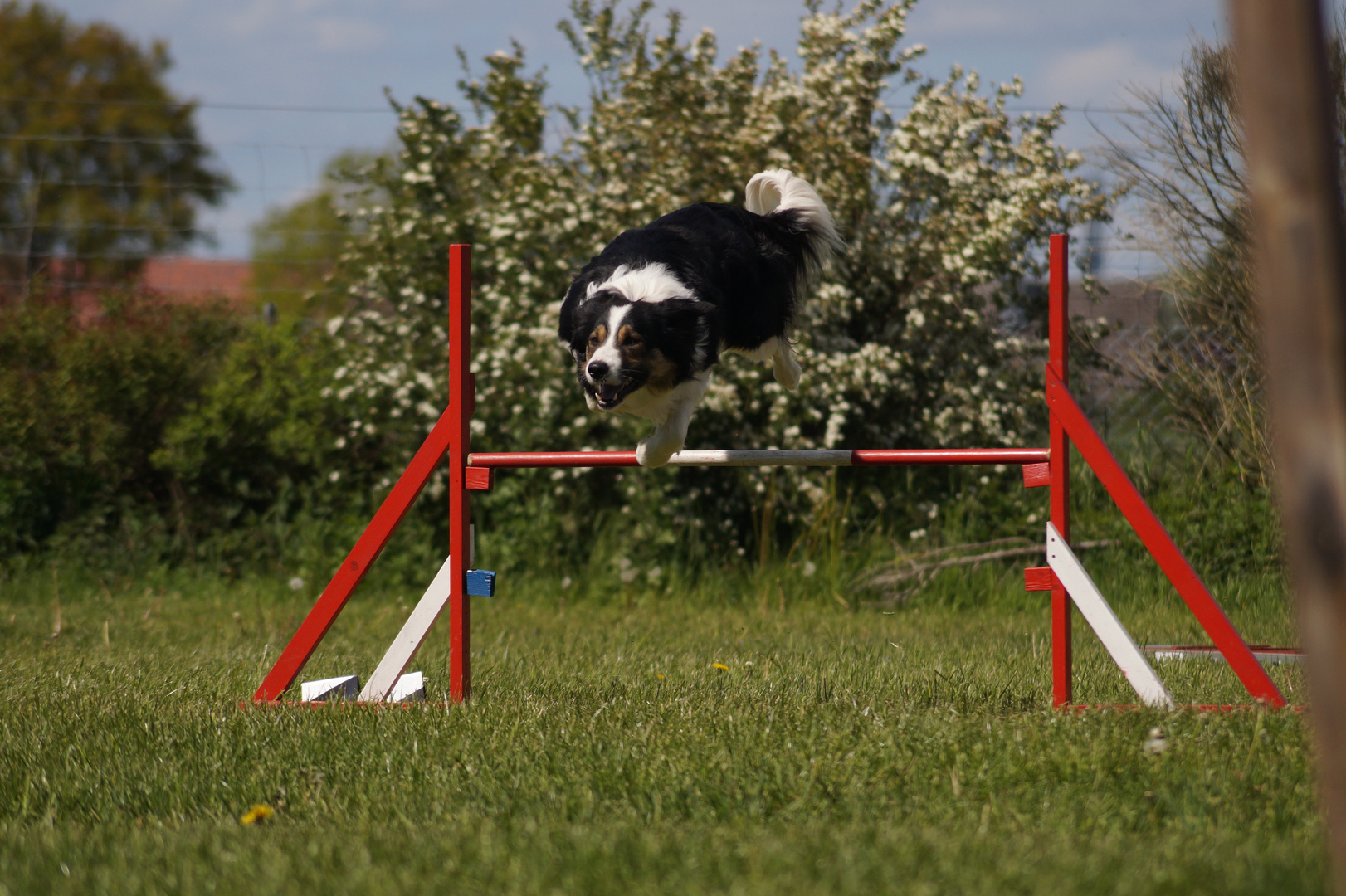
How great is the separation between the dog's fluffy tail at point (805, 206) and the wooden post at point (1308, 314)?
332cm

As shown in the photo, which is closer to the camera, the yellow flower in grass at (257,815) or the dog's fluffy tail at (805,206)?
the yellow flower in grass at (257,815)

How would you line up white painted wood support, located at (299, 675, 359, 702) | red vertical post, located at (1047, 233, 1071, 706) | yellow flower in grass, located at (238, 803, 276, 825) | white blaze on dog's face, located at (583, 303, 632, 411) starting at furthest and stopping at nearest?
white painted wood support, located at (299, 675, 359, 702) < white blaze on dog's face, located at (583, 303, 632, 411) < red vertical post, located at (1047, 233, 1071, 706) < yellow flower in grass, located at (238, 803, 276, 825)

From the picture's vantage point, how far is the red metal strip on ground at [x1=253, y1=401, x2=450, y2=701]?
3967 mm

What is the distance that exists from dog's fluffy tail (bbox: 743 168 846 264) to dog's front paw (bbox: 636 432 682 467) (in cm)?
142

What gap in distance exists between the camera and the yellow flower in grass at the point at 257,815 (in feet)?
8.86

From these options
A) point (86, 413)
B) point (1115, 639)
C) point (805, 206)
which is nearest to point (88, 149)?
point (86, 413)

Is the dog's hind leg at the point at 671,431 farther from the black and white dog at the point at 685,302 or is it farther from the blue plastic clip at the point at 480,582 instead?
the blue plastic clip at the point at 480,582

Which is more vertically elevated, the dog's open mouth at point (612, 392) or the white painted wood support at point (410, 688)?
the dog's open mouth at point (612, 392)

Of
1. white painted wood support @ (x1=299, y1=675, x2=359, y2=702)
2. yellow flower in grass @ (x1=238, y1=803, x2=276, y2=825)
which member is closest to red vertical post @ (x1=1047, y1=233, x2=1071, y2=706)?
yellow flower in grass @ (x1=238, y1=803, x2=276, y2=825)

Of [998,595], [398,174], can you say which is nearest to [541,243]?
[398,174]

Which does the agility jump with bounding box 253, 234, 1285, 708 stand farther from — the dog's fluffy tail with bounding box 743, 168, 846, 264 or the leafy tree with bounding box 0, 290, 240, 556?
the leafy tree with bounding box 0, 290, 240, 556

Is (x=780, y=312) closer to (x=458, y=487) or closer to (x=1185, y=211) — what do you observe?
(x=458, y=487)

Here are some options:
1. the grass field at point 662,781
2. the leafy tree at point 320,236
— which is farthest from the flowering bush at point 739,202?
the grass field at point 662,781

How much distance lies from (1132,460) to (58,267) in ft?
39.5
